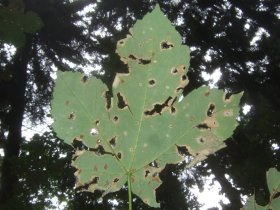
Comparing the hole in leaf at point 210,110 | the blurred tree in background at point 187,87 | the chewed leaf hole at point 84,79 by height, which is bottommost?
the hole in leaf at point 210,110

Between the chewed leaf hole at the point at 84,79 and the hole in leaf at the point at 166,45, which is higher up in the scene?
the chewed leaf hole at the point at 84,79

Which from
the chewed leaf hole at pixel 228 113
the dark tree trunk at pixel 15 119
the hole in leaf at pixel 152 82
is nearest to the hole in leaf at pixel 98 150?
the hole in leaf at pixel 152 82

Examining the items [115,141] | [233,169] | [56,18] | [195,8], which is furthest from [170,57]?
[56,18]

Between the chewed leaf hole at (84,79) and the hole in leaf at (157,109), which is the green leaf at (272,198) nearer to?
the hole in leaf at (157,109)

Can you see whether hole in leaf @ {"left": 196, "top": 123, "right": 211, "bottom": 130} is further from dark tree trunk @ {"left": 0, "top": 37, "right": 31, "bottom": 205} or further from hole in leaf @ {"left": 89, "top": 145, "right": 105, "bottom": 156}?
dark tree trunk @ {"left": 0, "top": 37, "right": 31, "bottom": 205}

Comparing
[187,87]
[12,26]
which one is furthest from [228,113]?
[187,87]

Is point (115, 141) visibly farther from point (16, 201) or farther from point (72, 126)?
point (16, 201)
